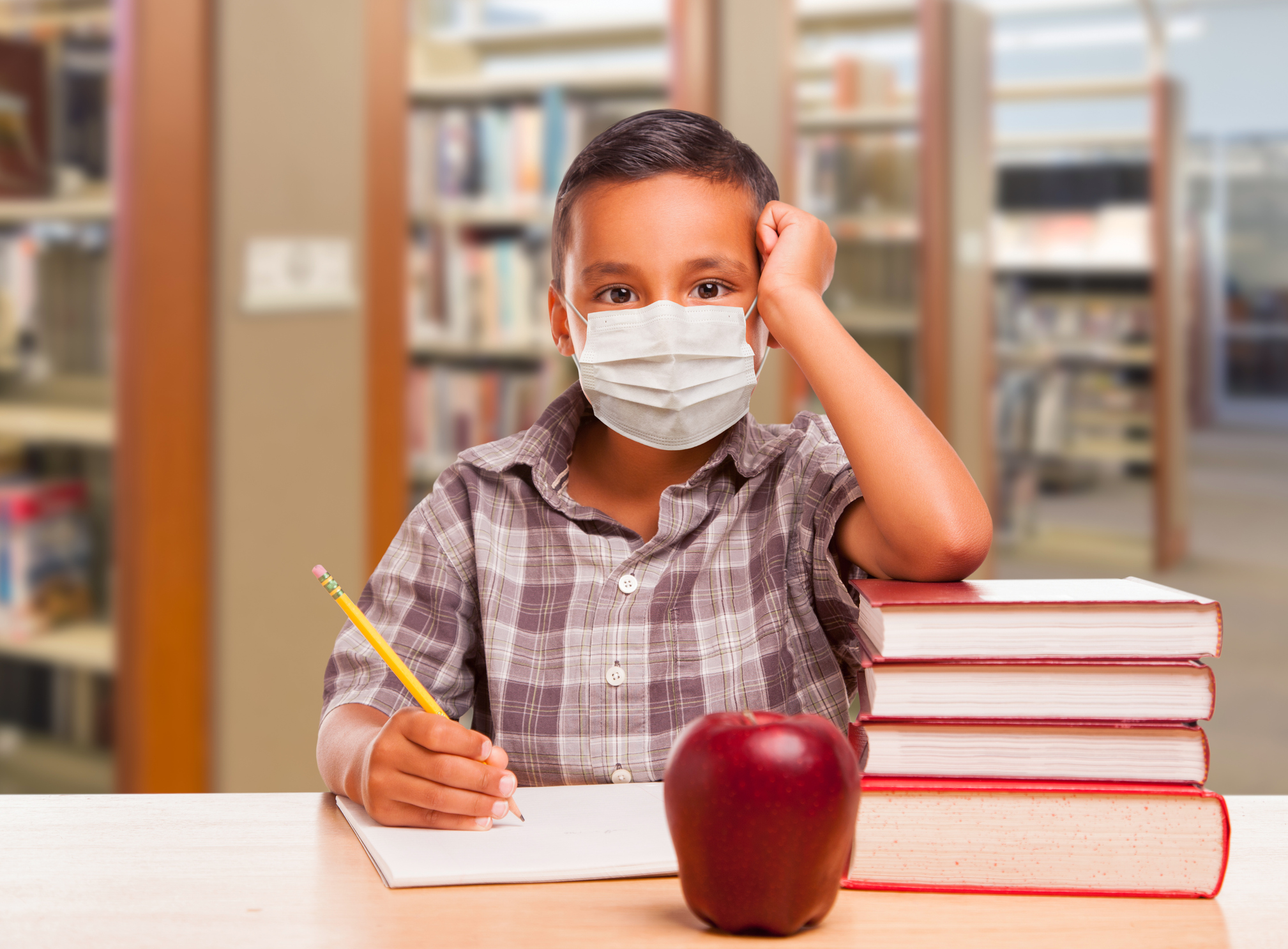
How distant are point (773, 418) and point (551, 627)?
2.23 m

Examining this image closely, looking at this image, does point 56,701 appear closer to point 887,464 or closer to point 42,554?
point 42,554

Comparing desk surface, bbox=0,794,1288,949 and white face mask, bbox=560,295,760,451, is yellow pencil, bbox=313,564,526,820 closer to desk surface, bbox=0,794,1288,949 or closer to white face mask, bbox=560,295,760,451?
desk surface, bbox=0,794,1288,949

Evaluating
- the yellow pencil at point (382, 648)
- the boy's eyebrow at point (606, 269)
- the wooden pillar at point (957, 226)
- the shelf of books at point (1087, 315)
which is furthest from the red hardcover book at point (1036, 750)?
the shelf of books at point (1087, 315)

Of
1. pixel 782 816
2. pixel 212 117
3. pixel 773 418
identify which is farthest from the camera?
pixel 773 418

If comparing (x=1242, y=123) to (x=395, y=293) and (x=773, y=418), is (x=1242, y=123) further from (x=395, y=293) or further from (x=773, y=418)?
(x=395, y=293)

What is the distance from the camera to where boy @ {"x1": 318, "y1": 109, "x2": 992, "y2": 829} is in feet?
3.04

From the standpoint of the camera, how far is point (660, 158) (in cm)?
100

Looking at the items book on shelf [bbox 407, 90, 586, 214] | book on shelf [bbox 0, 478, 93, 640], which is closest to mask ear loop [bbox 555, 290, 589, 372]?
book on shelf [bbox 0, 478, 93, 640]

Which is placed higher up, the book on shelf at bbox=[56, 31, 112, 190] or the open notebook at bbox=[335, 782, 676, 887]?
the book on shelf at bbox=[56, 31, 112, 190]

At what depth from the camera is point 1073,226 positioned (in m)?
5.72

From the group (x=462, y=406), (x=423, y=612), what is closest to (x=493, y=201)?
(x=462, y=406)

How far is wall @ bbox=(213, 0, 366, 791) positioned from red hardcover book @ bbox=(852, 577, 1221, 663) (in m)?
1.84

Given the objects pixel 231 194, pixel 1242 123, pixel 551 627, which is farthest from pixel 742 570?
pixel 1242 123

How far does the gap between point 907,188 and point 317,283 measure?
246cm
